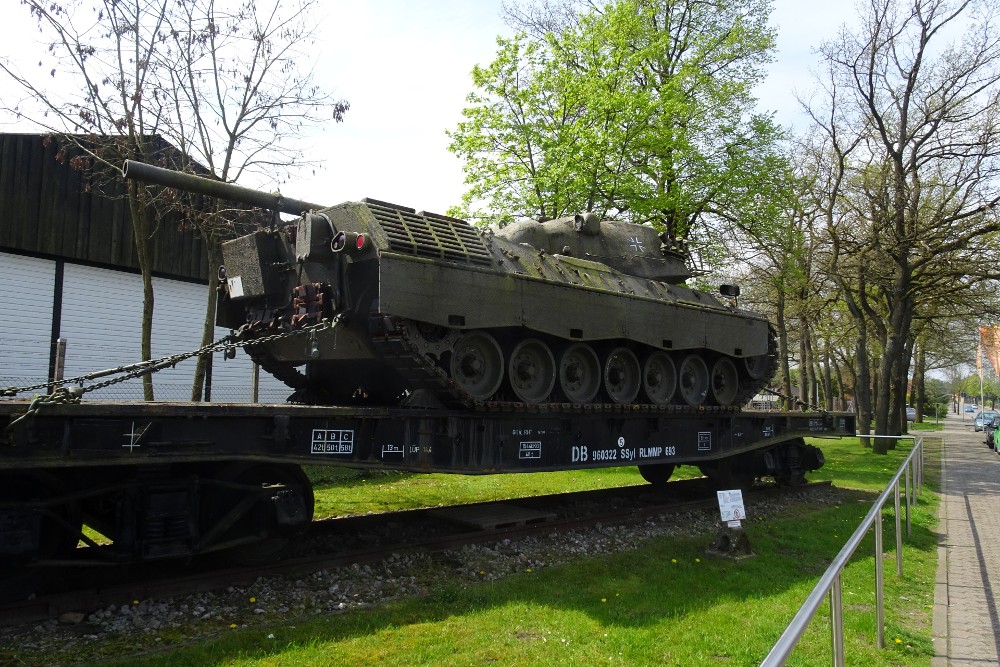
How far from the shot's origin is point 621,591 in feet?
24.7

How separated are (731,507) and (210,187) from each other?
274 inches

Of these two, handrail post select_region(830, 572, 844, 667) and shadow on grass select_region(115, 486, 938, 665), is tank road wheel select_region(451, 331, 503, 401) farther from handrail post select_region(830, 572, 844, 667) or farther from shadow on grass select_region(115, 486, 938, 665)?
handrail post select_region(830, 572, 844, 667)

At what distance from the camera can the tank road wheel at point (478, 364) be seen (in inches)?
348

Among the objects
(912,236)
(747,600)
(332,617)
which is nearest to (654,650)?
(747,600)

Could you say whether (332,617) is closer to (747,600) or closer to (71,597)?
(71,597)

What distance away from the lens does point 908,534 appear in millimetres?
10680

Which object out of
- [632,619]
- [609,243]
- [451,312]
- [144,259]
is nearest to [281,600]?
[632,619]

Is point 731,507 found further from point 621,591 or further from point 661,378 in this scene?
point 661,378

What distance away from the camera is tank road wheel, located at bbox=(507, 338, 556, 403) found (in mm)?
9586

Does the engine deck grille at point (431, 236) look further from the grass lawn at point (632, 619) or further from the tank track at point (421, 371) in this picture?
the grass lawn at point (632, 619)

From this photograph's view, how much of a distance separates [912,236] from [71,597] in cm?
2252

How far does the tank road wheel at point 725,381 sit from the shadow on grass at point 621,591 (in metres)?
2.88

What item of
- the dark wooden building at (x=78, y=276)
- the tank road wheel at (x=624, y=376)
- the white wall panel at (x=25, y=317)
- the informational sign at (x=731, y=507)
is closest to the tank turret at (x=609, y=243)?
the tank road wheel at (x=624, y=376)

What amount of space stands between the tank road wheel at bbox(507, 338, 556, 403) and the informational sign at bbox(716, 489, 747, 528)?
2.42 m
